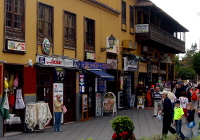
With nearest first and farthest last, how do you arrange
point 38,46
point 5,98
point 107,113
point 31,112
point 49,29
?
point 5,98
point 31,112
point 38,46
point 49,29
point 107,113

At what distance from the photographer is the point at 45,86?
16.7 metres

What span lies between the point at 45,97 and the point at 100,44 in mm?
6626

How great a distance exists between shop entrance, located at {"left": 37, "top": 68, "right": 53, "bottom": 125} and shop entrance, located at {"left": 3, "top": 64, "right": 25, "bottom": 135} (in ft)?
4.18

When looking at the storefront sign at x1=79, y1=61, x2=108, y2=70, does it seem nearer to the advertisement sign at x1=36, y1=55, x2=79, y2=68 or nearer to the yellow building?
the yellow building

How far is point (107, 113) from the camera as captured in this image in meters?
22.3

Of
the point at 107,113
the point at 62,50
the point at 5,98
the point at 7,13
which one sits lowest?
the point at 107,113

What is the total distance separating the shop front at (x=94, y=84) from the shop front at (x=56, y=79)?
0.99 metres

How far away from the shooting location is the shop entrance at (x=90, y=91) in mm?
20859

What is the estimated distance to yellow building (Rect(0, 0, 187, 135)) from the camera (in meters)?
14.9

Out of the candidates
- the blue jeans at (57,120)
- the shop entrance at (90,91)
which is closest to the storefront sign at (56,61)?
the shop entrance at (90,91)

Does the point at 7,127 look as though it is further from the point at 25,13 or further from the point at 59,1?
the point at 59,1

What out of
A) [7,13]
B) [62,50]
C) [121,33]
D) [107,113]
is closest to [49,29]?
[62,50]

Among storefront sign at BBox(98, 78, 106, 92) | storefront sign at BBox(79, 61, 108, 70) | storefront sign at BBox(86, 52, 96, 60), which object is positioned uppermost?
storefront sign at BBox(86, 52, 96, 60)

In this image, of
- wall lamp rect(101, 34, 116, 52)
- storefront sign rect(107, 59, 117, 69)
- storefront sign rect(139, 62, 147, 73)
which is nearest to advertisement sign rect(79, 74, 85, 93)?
wall lamp rect(101, 34, 116, 52)
